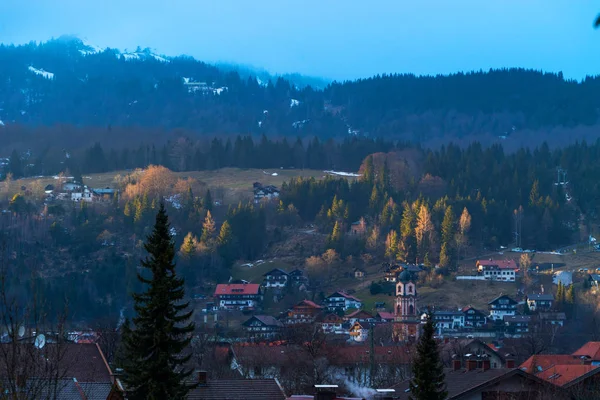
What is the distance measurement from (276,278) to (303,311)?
18270mm

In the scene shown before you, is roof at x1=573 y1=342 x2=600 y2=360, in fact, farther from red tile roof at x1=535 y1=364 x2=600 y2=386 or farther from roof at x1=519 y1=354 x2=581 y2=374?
red tile roof at x1=535 y1=364 x2=600 y2=386

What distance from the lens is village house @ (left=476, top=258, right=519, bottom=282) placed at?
158m

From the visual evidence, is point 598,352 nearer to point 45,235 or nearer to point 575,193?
point 45,235

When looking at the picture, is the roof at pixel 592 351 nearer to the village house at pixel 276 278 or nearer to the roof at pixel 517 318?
the roof at pixel 517 318

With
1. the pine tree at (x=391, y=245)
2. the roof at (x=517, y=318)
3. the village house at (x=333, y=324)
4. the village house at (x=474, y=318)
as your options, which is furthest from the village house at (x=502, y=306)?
the pine tree at (x=391, y=245)

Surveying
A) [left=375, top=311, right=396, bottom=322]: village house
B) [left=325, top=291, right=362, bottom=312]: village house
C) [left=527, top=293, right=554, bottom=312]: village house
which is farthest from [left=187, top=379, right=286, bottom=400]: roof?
[left=325, top=291, right=362, bottom=312]: village house

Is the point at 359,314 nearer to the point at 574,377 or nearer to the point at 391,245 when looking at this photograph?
the point at 391,245

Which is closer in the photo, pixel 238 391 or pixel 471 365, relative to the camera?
pixel 238 391

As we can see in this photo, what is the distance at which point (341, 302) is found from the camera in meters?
154

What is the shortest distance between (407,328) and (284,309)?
2827 centimetres

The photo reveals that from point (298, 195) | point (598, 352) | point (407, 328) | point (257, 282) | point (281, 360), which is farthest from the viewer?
point (298, 195)

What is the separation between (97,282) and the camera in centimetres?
16600

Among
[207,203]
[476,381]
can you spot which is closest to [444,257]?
[207,203]

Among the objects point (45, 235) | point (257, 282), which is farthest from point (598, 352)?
point (45, 235)
